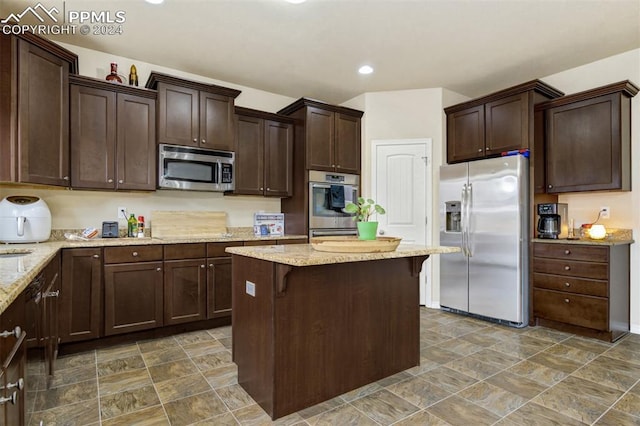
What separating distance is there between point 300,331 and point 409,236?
2.76 meters

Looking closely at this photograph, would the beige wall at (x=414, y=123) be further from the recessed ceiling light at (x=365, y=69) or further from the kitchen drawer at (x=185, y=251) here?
the kitchen drawer at (x=185, y=251)

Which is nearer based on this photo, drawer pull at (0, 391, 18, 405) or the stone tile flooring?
drawer pull at (0, 391, 18, 405)

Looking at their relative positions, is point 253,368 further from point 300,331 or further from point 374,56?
point 374,56

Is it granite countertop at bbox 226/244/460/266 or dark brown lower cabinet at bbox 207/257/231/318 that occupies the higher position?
granite countertop at bbox 226/244/460/266

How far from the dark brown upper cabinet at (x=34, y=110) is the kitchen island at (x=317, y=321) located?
1.75 m

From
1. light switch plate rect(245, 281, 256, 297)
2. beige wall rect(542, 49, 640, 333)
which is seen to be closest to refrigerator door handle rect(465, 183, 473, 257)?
beige wall rect(542, 49, 640, 333)

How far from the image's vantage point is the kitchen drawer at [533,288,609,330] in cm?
312

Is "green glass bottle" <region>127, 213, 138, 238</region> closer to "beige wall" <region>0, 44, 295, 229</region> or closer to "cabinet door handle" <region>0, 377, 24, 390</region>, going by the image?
"beige wall" <region>0, 44, 295, 229</region>

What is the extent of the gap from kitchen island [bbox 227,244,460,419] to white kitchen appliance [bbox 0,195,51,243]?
68.8 inches

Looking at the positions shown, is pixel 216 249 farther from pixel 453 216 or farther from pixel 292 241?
pixel 453 216

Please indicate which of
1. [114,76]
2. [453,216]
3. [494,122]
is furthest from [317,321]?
[494,122]

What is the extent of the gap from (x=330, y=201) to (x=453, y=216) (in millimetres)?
1436

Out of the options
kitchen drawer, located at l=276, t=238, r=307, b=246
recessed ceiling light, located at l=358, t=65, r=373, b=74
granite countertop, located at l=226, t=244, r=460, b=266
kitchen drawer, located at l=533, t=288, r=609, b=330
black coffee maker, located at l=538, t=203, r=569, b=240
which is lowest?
kitchen drawer, located at l=533, t=288, r=609, b=330

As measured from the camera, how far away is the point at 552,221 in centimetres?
360
